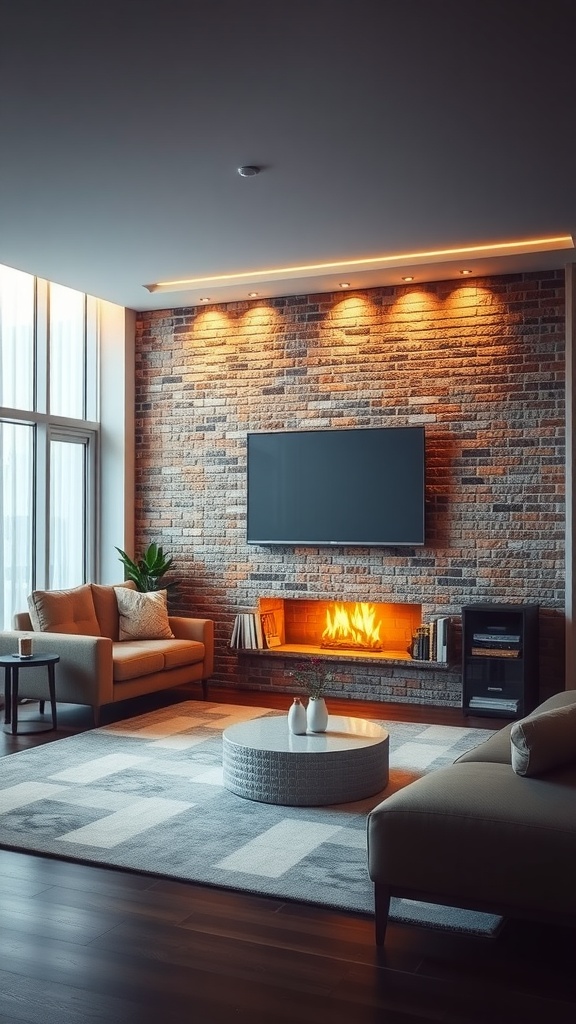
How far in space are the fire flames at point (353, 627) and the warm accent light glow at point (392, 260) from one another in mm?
2564

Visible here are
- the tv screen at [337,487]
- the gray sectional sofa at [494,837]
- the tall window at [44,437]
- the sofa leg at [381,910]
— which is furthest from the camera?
the tall window at [44,437]

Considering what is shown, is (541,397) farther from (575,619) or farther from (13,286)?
(13,286)

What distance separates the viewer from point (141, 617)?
722 centimetres

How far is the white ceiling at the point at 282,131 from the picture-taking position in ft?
11.5

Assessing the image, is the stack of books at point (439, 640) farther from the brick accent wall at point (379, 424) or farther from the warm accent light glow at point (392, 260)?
the warm accent light glow at point (392, 260)

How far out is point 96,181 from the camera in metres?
5.17

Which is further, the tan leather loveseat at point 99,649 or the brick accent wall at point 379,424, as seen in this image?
the brick accent wall at point 379,424

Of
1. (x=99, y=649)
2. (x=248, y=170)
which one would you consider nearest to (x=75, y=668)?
(x=99, y=649)

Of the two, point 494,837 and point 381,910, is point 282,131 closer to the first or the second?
point 494,837

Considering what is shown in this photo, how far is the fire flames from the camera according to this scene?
7.59 meters

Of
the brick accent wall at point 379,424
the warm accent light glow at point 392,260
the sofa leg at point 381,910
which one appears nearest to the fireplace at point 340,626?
the brick accent wall at point 379,424

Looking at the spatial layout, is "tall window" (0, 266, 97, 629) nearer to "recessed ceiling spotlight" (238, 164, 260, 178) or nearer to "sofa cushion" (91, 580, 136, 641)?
"sofa cushion" (91, 580, 136, 641)

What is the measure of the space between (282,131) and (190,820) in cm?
318

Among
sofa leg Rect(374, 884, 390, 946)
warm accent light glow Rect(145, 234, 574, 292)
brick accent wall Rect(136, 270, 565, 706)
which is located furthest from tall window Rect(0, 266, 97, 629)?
sofa leg Rect(374, 884, 390, 946)
